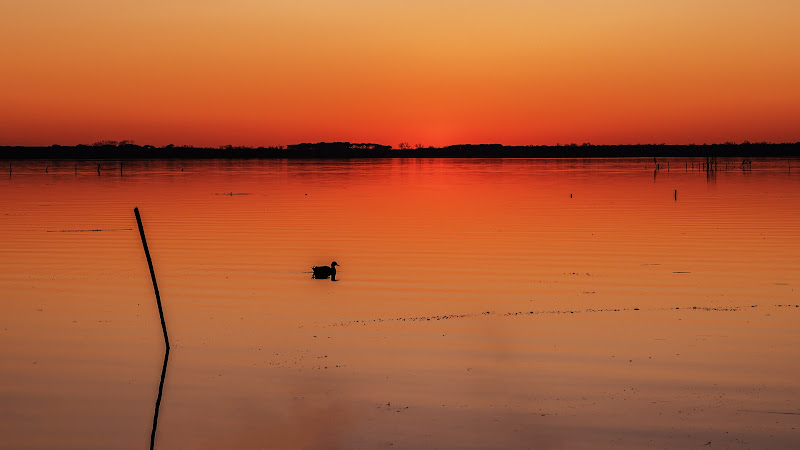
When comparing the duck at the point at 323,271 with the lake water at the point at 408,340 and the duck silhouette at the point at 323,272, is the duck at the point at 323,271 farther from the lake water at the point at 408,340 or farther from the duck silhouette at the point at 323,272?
the lake water at the point at 408,340

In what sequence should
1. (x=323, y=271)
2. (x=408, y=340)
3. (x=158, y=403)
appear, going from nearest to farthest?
1. (x=158, y=403)
2. (x=408, y=340)
3. (x=323, y=271)

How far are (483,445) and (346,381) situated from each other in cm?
350

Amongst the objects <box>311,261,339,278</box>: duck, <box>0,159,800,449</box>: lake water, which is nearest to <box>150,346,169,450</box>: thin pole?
<box>0,159,800,449</box>: lake water

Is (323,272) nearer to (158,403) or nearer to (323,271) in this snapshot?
(323,271)

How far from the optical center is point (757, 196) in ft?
198

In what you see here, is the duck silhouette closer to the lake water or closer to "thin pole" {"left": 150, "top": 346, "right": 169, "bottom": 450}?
the lake water

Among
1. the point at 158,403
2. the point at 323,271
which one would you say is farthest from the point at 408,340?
the point at 323,271

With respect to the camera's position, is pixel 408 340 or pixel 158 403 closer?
pixel 158 403

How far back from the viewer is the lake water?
11727 millimetres

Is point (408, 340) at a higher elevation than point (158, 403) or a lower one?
higher

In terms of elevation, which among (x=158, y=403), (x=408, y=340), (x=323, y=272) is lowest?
(x=158, y=403)

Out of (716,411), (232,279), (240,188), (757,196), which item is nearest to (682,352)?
(716,411)

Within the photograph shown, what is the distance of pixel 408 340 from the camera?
16.6 meters

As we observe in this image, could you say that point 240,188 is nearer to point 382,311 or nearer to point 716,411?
point 382,311
